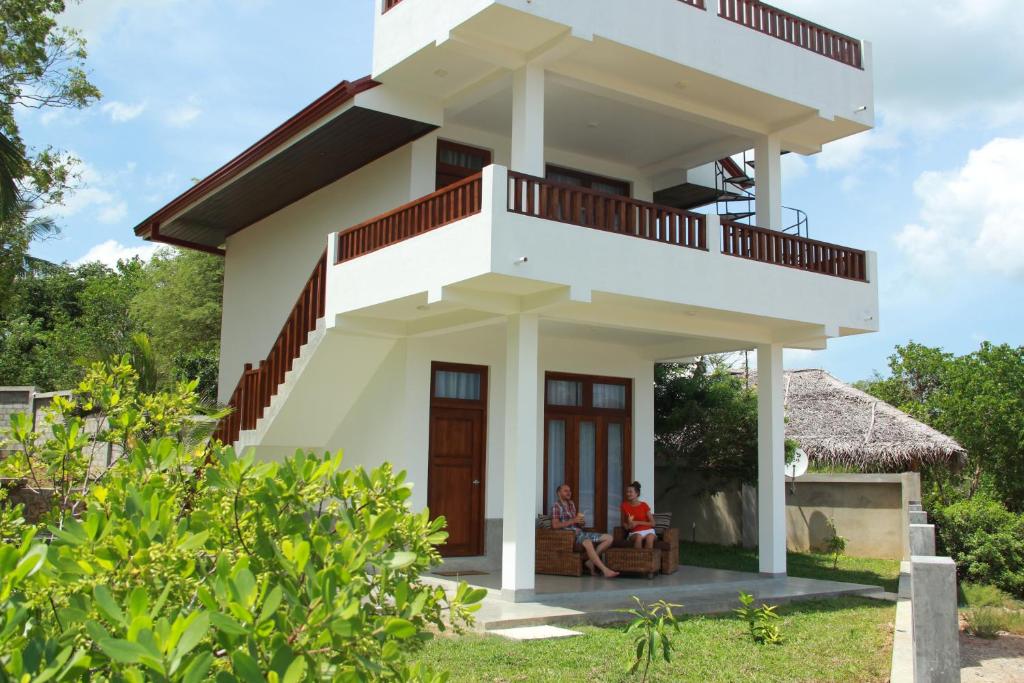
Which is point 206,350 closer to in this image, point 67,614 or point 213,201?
point 213,201

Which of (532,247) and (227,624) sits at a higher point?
(532,247)

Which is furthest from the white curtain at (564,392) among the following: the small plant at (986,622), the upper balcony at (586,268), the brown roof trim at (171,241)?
the brown roof trim at (171,241)

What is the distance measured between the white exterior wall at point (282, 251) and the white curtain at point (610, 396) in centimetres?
425

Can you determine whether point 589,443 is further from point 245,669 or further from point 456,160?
point 245,669

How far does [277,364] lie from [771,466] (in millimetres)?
6877

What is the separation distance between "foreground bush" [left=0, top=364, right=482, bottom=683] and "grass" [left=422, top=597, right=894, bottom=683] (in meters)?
4.24

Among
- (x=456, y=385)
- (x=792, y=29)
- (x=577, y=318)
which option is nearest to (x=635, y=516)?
(x=456, y=385)

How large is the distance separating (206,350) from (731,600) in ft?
63.0

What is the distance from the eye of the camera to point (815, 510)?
17078mm

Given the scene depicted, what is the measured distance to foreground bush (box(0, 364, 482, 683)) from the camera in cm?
188

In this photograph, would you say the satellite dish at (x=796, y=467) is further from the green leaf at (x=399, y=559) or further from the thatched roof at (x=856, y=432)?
the green leaf at (x=399, y=559)

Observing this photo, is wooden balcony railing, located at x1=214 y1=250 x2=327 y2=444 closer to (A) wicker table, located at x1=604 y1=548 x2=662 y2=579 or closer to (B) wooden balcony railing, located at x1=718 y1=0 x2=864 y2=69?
(A) wicker table, located at x1=604 y1=548 x2=662 y2=579

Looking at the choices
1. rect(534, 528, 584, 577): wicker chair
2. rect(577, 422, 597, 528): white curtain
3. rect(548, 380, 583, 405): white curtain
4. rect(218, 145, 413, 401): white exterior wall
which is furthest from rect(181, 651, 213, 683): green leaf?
rect(577, 422, 597, 528): white curtain

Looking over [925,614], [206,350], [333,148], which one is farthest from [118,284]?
[925,614]
